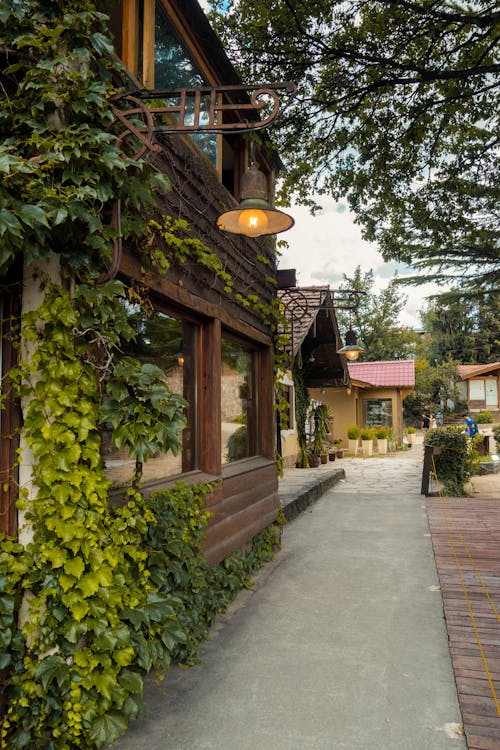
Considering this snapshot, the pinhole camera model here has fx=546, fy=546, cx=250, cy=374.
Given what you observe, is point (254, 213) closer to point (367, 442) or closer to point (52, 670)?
point (52, 670)

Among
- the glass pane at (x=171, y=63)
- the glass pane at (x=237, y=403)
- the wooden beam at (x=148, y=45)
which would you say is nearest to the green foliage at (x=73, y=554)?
the wooden beam at (x=148, y=45)

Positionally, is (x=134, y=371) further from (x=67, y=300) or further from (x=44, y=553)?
(x=44, y=553)

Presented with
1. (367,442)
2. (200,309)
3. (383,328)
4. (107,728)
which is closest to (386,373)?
(367,442)

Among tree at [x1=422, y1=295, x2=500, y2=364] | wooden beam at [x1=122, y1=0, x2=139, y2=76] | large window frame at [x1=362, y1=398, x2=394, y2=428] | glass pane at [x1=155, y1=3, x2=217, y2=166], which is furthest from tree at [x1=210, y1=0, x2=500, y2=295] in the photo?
tree at [x1=422, y1=295, x2=500, y2=364]

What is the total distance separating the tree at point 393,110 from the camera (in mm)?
5977

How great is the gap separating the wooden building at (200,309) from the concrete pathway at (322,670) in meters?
0.76

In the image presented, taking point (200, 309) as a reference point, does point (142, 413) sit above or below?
below

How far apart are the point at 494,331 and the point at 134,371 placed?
42.2 m

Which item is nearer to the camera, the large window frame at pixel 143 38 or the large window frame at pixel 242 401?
the large window frame at pixel 143 38

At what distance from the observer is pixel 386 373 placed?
2314 centimetres

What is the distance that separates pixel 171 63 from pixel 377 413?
2036 cm

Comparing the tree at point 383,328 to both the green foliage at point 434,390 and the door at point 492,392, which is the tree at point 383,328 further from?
the door at point 492,392

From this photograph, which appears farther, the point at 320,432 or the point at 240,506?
the point at 320,432

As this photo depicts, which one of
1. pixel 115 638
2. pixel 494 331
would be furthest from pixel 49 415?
pixel 494 331
